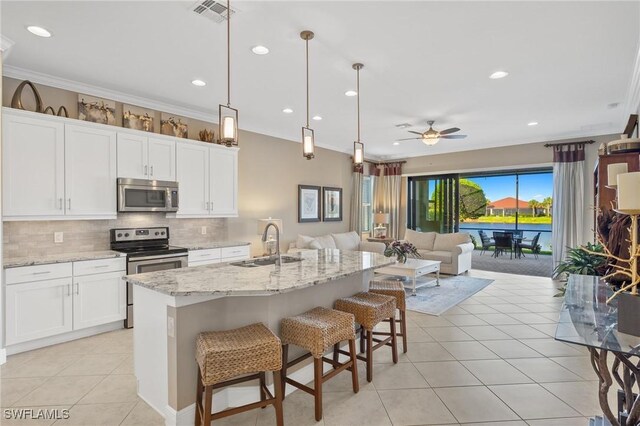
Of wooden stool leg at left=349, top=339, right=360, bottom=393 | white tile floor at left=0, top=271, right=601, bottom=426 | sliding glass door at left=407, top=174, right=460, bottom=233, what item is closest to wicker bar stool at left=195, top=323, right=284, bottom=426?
white tile floor at left=0, top=271, right=601, bottom=426

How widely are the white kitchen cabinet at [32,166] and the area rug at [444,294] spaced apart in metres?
4.57

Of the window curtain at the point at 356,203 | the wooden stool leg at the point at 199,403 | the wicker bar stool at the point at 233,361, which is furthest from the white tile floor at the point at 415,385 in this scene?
the window curtain at the point at 356,203

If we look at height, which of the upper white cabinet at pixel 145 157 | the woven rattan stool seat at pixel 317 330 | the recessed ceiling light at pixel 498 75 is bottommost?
the woven rattan stool seat at pixel 317 330

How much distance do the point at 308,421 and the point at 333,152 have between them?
6128mm

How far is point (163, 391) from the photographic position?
7.19 ft

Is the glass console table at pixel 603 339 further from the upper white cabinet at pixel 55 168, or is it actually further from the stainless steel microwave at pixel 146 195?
the upper white cabinet at pixel 55 168

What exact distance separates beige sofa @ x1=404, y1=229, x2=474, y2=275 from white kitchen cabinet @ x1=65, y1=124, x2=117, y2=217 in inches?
229

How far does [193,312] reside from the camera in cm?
213

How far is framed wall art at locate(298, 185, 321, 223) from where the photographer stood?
6730 mm

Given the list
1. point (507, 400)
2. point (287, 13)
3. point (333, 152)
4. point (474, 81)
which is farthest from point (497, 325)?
point (333, 152)

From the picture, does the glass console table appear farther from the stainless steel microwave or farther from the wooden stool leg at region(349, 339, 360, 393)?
the stainless steel microwave

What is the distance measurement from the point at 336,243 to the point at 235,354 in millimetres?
5139

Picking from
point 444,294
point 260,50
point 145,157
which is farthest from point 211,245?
point 444,294

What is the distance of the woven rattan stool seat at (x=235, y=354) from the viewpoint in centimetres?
181
